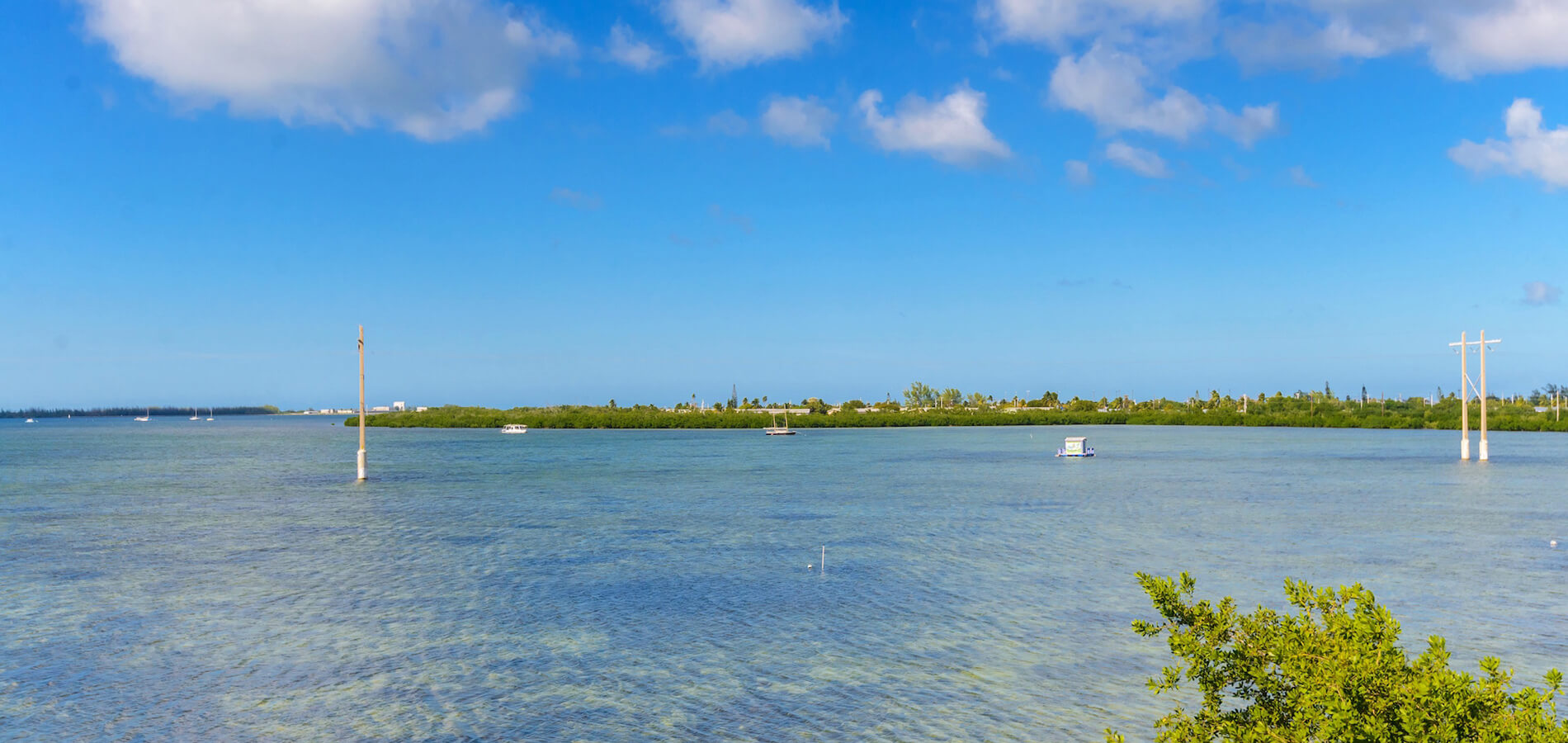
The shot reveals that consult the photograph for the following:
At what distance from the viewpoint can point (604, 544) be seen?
90.9 ft

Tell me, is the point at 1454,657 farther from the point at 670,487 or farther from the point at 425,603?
the point at 670,487

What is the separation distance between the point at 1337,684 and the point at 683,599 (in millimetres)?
14297

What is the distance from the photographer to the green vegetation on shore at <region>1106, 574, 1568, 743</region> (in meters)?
6.05

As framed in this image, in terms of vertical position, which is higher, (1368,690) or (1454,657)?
(1368,690)

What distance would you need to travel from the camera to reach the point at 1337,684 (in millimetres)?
6473

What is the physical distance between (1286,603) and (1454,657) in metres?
4.18

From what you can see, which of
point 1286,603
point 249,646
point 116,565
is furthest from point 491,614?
point 1286,603

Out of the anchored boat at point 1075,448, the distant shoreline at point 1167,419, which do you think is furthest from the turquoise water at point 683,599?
the distant shoreline at point 1167,419

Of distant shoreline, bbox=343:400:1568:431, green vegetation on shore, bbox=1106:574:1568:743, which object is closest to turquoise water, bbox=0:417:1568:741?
green vegetation on shore, bbox=1106:574:1568:743

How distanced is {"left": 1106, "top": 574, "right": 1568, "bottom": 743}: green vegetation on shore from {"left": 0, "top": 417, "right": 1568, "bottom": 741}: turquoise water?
3989mm

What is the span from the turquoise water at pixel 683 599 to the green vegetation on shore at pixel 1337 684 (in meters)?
3.99

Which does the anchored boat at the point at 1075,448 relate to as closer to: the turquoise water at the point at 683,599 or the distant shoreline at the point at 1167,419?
the turquoise water at the point at 683,599

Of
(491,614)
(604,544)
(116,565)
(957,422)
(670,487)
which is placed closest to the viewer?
(491,614)

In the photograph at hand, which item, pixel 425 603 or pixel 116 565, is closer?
pixel 425 603
